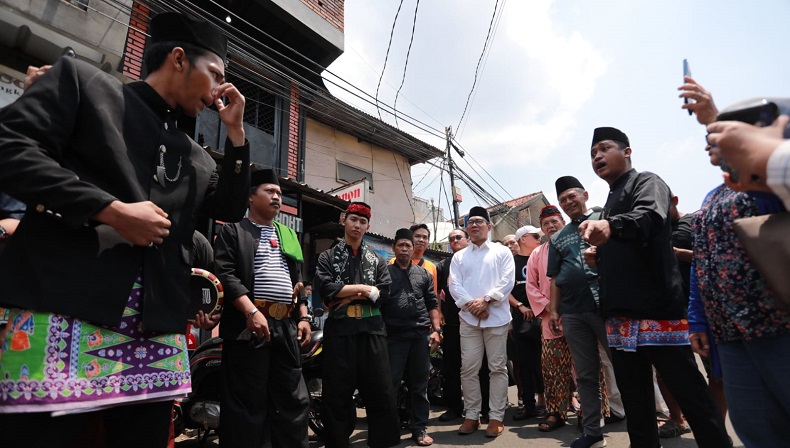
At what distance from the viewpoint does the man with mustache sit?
2.97 metres

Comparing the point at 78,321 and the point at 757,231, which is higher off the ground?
the point at 757,231

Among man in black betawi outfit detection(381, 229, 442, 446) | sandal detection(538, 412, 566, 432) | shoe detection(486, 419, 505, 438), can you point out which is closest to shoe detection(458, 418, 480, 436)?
shoe detection(486, 419, 505, 438)

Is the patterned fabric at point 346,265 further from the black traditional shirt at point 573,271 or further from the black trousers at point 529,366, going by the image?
the black trousers at point 529,366

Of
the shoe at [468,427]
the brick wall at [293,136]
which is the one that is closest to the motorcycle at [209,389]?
the shoe at [468,427]

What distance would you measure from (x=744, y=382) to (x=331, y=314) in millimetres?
2897

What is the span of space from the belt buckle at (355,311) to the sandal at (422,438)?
54.0 inches

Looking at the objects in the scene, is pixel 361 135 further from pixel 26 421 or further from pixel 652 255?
pixel 26 421

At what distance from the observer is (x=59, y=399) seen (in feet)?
3.86

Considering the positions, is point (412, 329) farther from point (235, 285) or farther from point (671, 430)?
point (671, 430)

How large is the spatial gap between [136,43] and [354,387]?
7.20 meters

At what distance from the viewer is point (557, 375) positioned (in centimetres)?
448

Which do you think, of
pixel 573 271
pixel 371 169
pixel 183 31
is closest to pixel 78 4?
pixel 183 31

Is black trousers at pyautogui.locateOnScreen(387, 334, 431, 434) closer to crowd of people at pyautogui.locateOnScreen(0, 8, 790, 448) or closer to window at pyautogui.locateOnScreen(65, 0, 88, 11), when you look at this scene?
crowd of people at pyautogui.locateOnScreen(0, 8, 790, 448)

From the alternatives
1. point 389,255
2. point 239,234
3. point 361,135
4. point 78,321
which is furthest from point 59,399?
point 361,135
